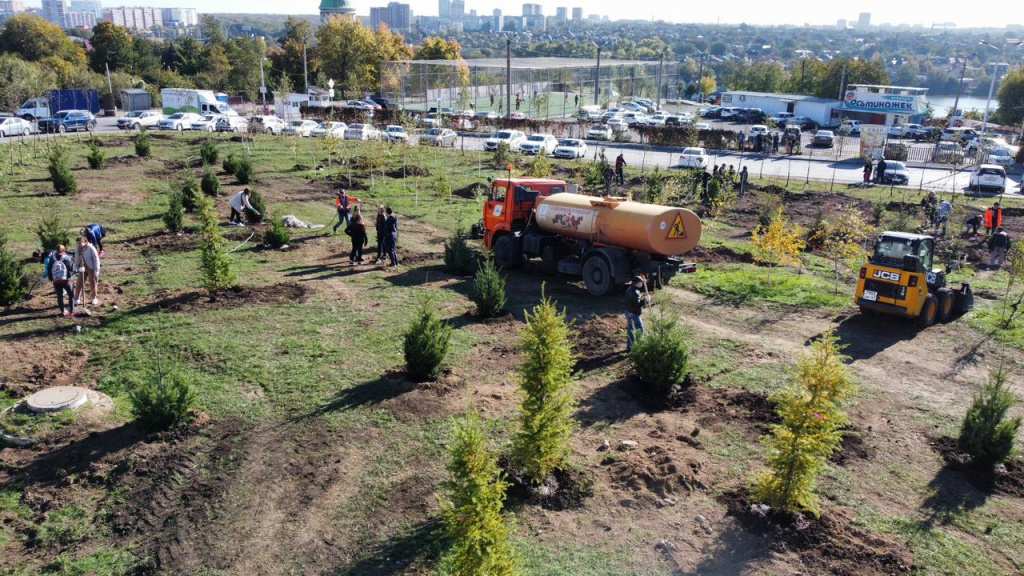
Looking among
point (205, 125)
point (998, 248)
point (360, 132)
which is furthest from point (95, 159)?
point (998, 248)

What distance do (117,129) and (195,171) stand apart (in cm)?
2278

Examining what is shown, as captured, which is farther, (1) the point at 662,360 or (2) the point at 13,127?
(2) the point at 13,127

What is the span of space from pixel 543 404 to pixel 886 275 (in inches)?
372

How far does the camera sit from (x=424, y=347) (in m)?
11.5

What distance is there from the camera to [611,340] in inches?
554

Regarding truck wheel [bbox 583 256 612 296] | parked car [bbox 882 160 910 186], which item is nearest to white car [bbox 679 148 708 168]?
parked car [bbox 882 160 910 186]

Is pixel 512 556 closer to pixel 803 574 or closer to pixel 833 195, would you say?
pixel 803 574

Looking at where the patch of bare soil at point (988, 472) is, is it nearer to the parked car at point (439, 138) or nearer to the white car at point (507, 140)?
the white car at point (507, 140)

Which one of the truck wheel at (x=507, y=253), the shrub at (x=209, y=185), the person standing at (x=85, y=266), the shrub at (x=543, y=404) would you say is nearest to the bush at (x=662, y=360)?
the shrub at (x=543, y=404)

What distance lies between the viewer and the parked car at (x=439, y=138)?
43.9m

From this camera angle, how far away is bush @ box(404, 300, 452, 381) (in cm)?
1147

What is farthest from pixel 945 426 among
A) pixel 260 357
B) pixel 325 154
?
pixel 325 154

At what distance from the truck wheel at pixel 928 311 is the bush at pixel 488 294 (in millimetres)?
8600

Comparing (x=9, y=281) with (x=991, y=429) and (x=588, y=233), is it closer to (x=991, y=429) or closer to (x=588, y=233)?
(x=588, y=233)
